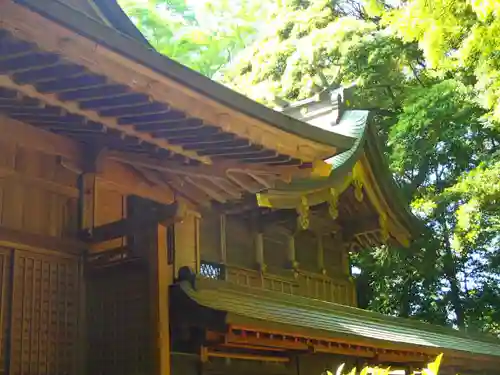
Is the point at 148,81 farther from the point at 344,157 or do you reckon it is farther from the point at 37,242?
the point at 344,157

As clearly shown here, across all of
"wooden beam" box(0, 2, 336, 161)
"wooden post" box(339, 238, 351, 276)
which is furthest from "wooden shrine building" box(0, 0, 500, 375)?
"wooden post" box(339, 238, 351, 276)

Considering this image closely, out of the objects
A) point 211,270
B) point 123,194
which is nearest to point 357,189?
point 211,270

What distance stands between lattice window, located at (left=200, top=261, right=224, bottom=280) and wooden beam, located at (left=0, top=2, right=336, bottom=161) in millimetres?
3130

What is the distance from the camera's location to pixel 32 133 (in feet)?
16.5

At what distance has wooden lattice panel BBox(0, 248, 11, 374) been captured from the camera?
483 centimetres

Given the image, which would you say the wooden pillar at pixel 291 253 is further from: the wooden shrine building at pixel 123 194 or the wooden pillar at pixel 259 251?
the wooden shrine building at pixel 123 194

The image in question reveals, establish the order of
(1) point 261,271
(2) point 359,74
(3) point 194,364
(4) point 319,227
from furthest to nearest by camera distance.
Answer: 1. (2) point 359,74
2. (4) point 319,227
3. (1) point 261,271
4. (3) point 194,364

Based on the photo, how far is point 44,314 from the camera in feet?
17.0

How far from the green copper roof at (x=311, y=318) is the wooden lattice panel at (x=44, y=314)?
1.08m

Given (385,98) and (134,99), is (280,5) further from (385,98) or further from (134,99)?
(134,99)

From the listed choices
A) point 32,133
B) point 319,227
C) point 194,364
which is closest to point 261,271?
point 319,227

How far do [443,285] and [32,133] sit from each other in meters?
13.9

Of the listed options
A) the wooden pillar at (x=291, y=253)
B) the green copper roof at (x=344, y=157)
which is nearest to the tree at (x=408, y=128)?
the green copper roof at (x=344, y=157)

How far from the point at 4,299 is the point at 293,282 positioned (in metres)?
5.38
